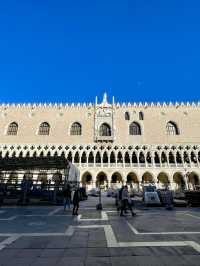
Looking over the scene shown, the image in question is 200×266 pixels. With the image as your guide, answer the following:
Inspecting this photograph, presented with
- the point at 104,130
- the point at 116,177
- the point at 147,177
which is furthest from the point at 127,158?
the point at 104,130

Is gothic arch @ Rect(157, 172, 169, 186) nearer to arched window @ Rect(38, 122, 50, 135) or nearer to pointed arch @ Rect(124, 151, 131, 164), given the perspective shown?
pointed arch @ Rect(124, 151, 131, 164)

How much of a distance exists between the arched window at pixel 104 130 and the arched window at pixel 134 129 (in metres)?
5.46

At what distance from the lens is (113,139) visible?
49.7 m

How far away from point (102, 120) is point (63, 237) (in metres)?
46.7

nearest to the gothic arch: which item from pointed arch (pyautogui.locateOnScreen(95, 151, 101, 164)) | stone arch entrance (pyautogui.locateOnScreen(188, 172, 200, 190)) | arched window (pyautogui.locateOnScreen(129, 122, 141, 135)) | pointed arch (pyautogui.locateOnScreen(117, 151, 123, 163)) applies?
stone arch entrance (pyautogui.locateOnScreen(188, 172, 200, 190))

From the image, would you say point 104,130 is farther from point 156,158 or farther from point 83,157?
point 156,158

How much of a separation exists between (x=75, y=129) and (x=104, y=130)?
736cm

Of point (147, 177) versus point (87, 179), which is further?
point (87, 179)

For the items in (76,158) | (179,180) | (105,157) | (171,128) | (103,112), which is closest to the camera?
(179,180)

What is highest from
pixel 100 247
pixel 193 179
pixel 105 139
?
pixel 105 139

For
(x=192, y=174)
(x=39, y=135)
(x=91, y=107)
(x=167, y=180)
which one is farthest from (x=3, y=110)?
(x=192, y=174)

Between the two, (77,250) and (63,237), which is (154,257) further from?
(63,237)

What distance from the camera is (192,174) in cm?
4694

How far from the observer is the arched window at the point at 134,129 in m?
52.3
